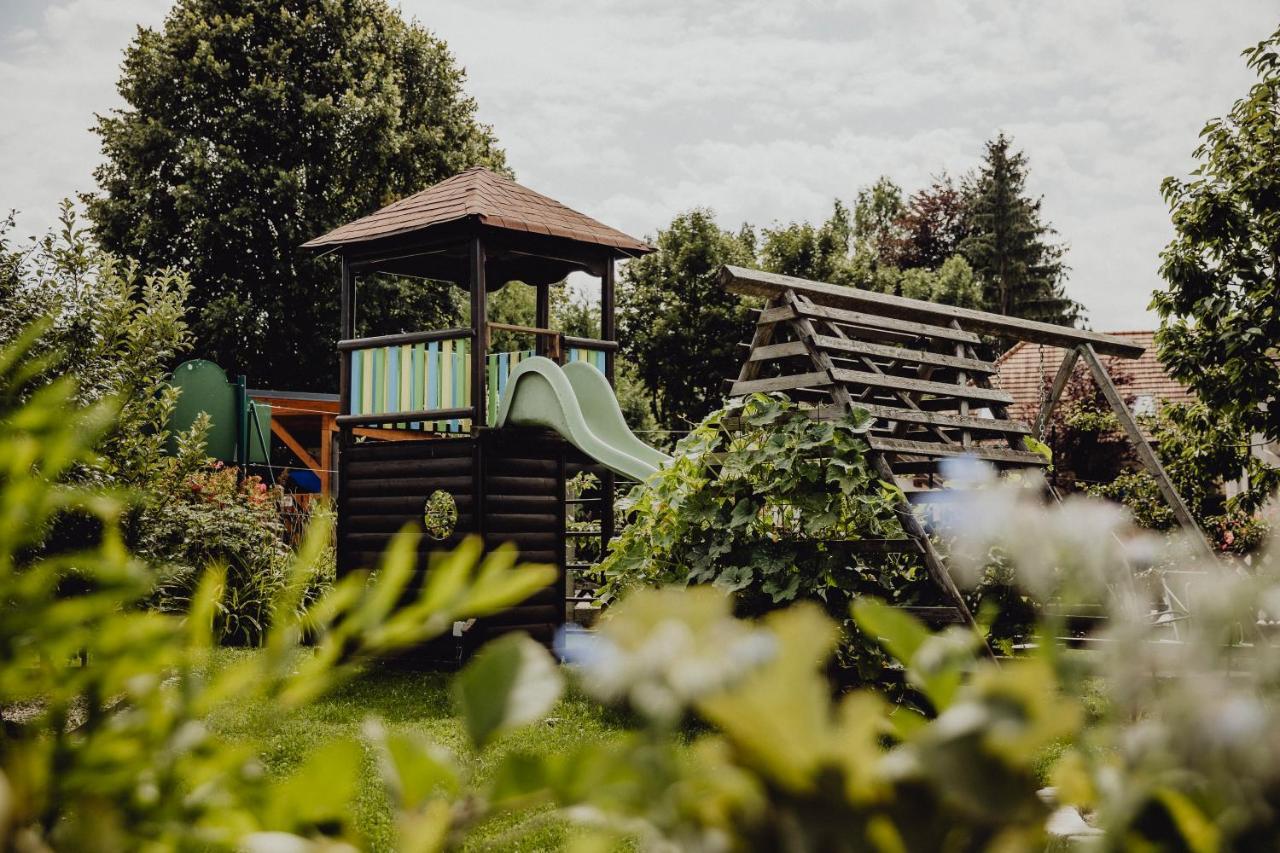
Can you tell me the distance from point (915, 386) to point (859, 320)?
536 mm

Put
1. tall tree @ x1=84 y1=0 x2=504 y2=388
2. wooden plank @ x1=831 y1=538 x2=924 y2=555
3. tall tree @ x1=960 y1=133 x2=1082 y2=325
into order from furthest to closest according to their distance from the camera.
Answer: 1. tall tree @ x1=960 y1=133 x2=1082 y2=325
2. tall tree @ x1=84 y1=0 x2=504 y2=388
3. wooden plank @ x1=831 y1=538 x2=924 y2=555

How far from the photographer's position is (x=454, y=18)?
1091 inches

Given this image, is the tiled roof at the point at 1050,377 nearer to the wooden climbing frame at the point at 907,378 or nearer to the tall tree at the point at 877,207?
the wooden climbing frame at the point at 907,378

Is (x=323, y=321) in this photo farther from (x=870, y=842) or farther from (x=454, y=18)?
(x=870, y=842)

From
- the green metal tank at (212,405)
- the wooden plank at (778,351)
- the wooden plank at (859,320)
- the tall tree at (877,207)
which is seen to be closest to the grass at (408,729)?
the wooden plank at (778,351)

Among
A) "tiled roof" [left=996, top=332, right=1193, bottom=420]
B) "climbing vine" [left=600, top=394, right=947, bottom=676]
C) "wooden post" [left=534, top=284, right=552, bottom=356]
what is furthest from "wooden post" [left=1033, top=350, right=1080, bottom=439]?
"tiled roof" [left=996, top=332, right=1193, bottom=420]

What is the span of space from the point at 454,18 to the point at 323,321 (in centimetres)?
917

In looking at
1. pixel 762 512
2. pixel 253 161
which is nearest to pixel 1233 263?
pixel 762 512

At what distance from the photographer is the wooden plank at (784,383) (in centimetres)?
624

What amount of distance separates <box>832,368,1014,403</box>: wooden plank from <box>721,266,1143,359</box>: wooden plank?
0.46 m

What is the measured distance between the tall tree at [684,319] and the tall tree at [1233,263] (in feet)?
57.1

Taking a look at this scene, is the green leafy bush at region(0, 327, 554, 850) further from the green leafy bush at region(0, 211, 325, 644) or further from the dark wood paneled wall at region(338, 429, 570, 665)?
the dark wood paneled wall at region(338, 429, 570, 665)

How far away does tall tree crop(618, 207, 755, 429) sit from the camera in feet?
88.2

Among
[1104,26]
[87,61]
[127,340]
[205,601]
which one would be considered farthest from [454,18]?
[205,601]
